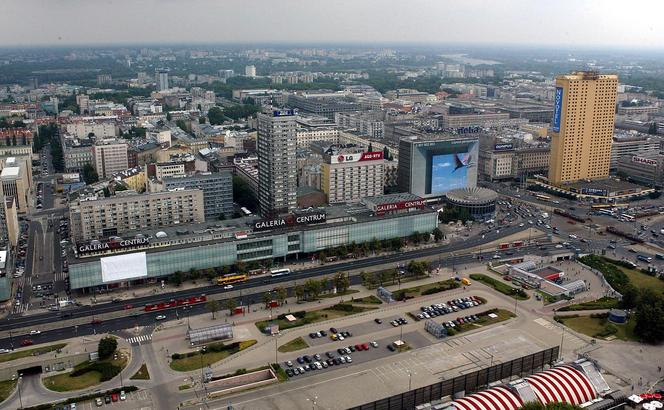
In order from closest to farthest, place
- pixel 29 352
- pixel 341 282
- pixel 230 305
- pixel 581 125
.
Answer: pixel 29 352
pixel 230 305
pixel 341 282
pixel 581 125

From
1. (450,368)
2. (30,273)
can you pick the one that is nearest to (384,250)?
(450,368)

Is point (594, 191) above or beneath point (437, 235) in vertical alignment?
above

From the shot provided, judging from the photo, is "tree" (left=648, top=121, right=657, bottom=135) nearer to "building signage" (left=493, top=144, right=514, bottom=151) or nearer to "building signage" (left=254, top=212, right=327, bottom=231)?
"building signage" (left=493, top=144, right=514, bottom=151)

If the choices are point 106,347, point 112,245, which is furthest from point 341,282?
point 112,245

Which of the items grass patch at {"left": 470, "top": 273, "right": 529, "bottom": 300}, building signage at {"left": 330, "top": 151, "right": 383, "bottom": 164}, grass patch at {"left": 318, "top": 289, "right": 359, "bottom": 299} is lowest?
grass patch at {"left": 318, "top": 289, "right": 359, "bottom": 299}

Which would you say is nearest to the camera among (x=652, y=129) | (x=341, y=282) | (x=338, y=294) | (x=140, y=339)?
(x=140, y=339)

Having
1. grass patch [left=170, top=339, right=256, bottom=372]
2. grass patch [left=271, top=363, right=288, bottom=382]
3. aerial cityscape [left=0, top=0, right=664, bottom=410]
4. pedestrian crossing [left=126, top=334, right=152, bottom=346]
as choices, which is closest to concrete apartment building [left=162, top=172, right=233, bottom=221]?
aerial cityscape [left=0, top=0, right=664, bottom=410]

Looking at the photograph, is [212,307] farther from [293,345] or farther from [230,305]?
[293,345]

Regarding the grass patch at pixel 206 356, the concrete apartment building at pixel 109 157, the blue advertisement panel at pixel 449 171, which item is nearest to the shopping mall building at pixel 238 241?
the blue advertisement panel at pixel 449 171
